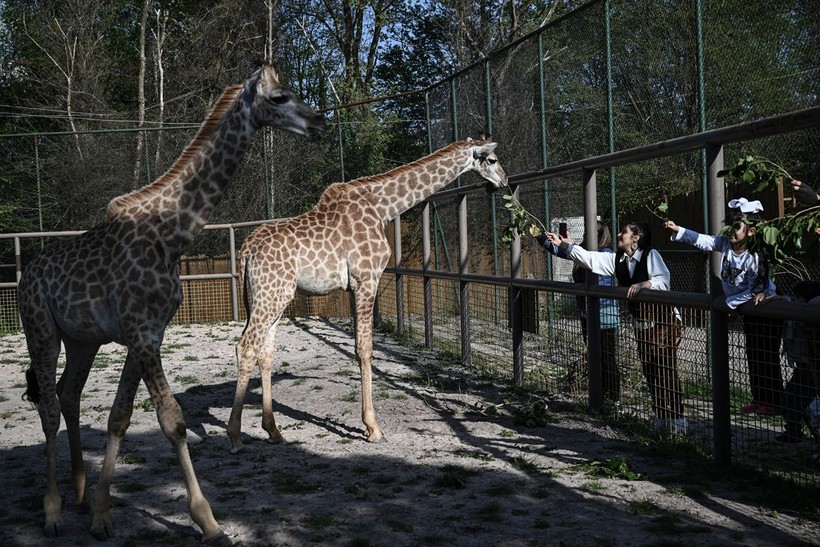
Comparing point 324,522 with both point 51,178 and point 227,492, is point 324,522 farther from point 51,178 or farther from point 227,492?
point 51,178

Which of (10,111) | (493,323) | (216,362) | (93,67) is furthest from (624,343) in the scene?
(10,111)

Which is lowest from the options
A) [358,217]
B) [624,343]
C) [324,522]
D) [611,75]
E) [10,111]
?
[324,522]

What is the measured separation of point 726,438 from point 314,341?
737cm

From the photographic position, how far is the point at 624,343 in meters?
6.22

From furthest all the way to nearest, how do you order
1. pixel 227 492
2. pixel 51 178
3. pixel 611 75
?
pixel 51 178 < pixel 611 75 < pixel 227 492

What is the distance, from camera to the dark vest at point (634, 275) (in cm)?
580

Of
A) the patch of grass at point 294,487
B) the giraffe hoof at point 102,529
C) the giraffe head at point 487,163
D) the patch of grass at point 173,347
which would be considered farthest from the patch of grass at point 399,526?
the patch of grass at point 173,347

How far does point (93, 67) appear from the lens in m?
21.0

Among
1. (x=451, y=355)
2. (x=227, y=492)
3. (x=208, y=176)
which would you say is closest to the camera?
(x=208, y=176)

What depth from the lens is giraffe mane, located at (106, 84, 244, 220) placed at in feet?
14.3

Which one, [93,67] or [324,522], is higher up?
[93,67]

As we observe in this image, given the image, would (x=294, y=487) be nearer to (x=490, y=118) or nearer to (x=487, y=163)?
(x=487, y=163)

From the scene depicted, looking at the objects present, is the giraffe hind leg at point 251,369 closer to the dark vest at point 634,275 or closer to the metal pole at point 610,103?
the dark vest at point 634,275

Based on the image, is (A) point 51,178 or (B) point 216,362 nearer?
(B) point 216,362
